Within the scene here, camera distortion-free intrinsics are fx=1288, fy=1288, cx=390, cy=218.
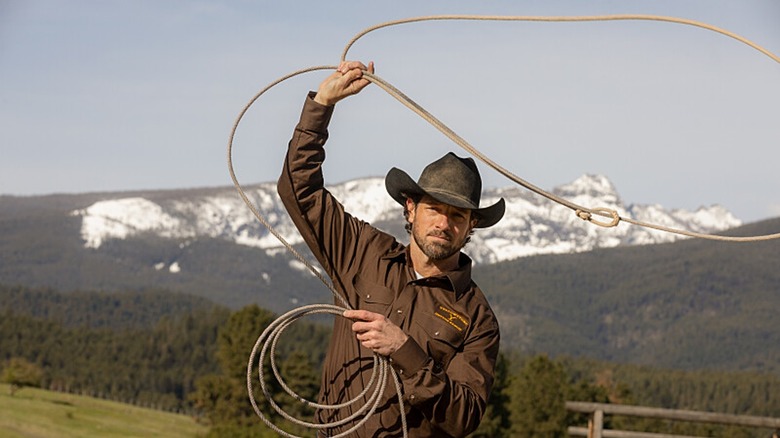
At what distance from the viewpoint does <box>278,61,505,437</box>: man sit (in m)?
4.64

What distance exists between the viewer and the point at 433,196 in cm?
468

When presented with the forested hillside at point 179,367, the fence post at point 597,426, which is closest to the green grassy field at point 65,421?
the fence post at point 597,426

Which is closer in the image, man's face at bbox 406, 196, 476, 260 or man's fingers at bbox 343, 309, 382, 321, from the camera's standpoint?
man's fingers at bbox 343, 309, 382, 321

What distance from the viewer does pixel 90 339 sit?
153750mm

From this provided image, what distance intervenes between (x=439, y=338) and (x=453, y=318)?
3.8 inches

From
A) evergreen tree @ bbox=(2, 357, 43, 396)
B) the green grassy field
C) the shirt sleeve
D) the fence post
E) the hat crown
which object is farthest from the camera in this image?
evergreen tree @ bbox=(2, 357, 43, 396)

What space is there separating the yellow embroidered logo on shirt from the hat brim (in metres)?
0.38

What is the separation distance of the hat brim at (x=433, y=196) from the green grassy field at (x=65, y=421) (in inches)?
1317

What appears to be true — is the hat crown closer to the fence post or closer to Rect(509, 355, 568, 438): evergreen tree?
the fence post

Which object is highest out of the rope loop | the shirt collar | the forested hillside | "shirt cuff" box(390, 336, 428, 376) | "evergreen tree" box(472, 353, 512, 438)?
the forested hillside

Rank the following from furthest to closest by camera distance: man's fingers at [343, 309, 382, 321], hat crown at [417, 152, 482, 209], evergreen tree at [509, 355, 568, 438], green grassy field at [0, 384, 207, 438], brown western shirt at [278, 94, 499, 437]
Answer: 1. evergreen tree at [509, 355, 568, 438]
2. green grassy field at [0, 384, 207, 438]
3. hat crown at [417, 152, 482, 209]
4. brown western shirt at [278, 94, 499, 437]
5. man's fingers at [343, 309, 382, 321]

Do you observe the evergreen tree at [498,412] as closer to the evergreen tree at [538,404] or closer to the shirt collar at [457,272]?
the evergreen tree at [538,404]

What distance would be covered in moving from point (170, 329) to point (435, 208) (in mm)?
154310

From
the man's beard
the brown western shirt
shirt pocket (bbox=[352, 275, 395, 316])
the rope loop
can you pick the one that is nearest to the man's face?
the man's beard
